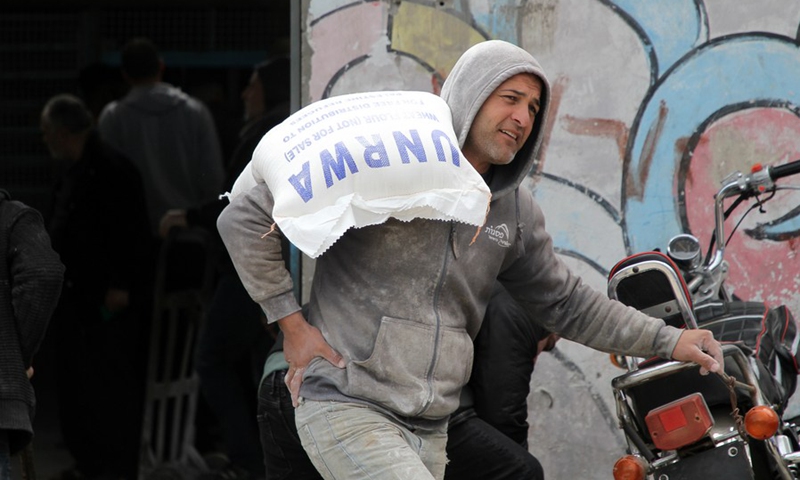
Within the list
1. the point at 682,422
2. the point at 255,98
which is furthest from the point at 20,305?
the point at 255,98

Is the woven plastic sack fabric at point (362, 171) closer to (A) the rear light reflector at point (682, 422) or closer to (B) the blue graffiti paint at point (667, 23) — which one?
(A) the rear light reflector at point (682, 422)

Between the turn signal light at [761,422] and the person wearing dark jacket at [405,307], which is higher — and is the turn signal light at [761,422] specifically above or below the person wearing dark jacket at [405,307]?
below

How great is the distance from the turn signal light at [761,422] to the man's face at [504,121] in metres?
1.01

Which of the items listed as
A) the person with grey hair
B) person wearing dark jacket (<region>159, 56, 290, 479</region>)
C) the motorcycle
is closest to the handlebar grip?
the motorcycle

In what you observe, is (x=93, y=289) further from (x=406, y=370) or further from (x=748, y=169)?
(x=406, y=370)

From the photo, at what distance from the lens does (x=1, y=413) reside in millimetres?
3943

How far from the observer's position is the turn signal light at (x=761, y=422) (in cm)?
340

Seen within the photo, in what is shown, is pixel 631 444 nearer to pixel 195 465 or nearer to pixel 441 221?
pixel 441 221

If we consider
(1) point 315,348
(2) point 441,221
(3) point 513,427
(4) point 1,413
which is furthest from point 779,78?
(4) point 1,413

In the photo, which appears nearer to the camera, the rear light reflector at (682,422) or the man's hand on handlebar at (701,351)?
the man's hand on handlebar at (701,351)

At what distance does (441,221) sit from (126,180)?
12.1ft

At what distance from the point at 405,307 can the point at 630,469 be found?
0.95 m

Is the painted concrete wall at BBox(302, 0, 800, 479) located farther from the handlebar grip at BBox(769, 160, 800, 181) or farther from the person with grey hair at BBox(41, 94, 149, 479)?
the person with grey hair at BBox(41, 94, 149, 479)

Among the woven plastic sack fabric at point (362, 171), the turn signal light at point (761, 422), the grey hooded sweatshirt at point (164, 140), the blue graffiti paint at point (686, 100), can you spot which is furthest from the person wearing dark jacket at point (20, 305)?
the grey hooded sweatshirt at point (164, 140)
